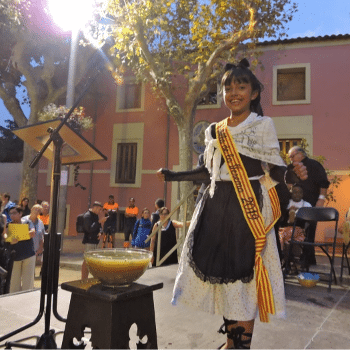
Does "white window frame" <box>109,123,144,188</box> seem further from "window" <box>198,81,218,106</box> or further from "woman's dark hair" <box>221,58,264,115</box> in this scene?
"woman's dark hair" <box>221,58,264,115</box>

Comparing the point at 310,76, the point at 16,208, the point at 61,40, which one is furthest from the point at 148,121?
the point at 16,208

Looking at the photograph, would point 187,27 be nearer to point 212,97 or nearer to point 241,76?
point 212,97

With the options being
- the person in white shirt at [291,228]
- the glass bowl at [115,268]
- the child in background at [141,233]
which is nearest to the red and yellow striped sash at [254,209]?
the glass bowl at [115,268]

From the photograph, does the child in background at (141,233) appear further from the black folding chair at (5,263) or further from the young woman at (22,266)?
the black folding chair at (5,263)

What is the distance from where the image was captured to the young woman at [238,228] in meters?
1.95

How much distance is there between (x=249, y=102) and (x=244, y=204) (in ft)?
2.03

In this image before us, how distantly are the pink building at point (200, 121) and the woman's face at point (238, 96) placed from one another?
12.1 meters

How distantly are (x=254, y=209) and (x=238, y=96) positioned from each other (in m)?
0.66

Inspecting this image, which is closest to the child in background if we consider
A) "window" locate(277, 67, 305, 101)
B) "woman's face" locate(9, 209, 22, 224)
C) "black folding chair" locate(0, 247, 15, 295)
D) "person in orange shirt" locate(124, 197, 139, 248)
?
"woman's face" locate(9, 209, 22, 224)

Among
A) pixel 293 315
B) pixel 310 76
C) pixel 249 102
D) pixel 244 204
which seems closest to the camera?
pixel 244 204

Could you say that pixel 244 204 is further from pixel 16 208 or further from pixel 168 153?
pixel 168 153

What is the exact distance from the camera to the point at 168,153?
1593cm

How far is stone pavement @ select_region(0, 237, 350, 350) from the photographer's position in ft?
8.73

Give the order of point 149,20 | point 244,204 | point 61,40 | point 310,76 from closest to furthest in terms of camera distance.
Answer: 1. point 244,204
2. point 149,20
3. point 310,76
4. point 61,40
